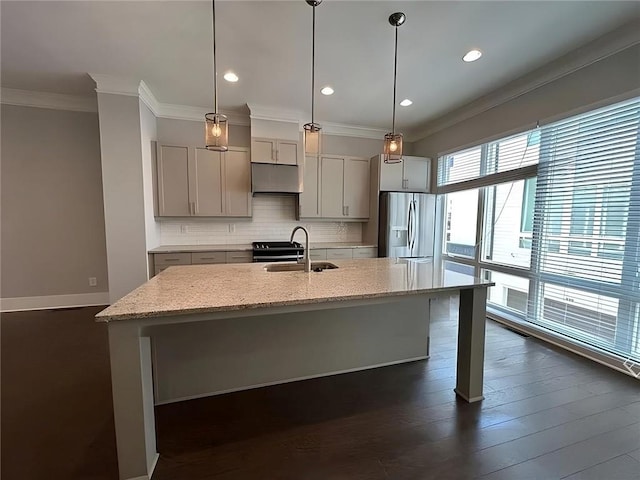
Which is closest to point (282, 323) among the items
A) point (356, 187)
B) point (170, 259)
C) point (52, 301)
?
point (170, 259)

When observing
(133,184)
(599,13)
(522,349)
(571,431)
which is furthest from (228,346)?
(599,13)

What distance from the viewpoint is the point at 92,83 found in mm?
3342

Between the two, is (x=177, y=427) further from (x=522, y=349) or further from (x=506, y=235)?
(x=506, y=235)

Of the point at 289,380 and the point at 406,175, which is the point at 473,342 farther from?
the point at 406,175

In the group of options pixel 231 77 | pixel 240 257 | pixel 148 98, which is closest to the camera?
pixel 231 77

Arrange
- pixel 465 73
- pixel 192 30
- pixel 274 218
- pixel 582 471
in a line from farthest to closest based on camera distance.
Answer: pixel 274 218 < pixel 465 73 < pixel 192 30 < pixel 582 471

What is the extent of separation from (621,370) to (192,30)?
15.3 ft

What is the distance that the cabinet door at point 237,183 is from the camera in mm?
4082

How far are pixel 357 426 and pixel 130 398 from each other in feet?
4.20

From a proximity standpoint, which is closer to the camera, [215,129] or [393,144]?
[215,129]

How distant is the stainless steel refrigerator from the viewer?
4352 mm

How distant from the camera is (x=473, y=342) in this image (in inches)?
78.5

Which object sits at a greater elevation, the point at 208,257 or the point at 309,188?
the point at 309,188

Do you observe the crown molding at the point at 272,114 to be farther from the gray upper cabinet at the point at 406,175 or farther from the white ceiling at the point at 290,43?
the gray upper cabinet at the point at 406,175
